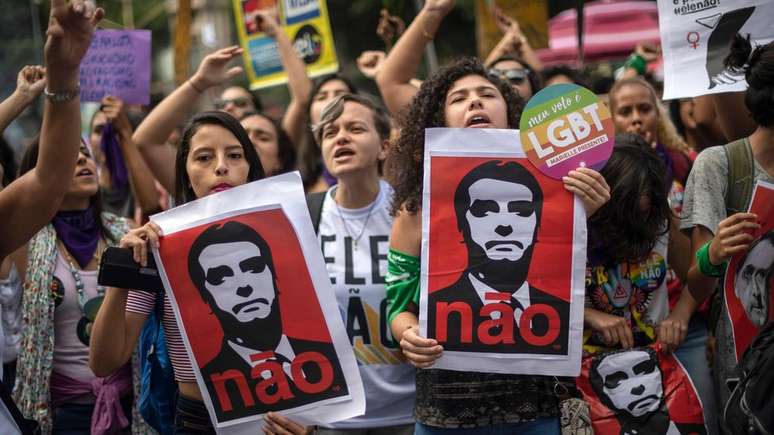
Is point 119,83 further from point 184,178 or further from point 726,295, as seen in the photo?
point 726,295

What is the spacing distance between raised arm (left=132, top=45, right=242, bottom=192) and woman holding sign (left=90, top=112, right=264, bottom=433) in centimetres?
86

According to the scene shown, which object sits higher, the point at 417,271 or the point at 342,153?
the point at 342,153

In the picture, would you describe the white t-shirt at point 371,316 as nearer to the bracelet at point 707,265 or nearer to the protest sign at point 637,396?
the protest sign at point 637,396

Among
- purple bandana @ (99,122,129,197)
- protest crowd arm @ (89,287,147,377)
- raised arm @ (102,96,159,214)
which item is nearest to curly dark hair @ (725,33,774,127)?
protest crowd arm @ (89,287,147,377)

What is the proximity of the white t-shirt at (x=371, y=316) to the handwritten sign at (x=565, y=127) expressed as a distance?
106 cm

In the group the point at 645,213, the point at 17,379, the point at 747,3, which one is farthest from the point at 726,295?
the point at 17,379

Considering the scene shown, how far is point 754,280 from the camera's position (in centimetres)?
303

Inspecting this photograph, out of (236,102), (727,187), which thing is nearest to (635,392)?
(727,187)

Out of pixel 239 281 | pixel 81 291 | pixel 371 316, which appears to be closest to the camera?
pixel 239 281

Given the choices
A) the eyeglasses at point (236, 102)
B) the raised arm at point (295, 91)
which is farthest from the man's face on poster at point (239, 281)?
the eyeglasses at point (236, 102)

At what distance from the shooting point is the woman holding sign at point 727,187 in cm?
307

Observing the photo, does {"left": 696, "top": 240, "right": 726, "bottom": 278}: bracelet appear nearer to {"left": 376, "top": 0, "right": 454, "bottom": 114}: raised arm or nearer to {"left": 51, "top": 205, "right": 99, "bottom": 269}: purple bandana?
{"left": 376, "top": 0, "right": 454, "bottom": 114}: raised arm

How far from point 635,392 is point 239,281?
147 centimetres

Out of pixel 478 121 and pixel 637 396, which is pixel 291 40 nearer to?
pixel 478 121
